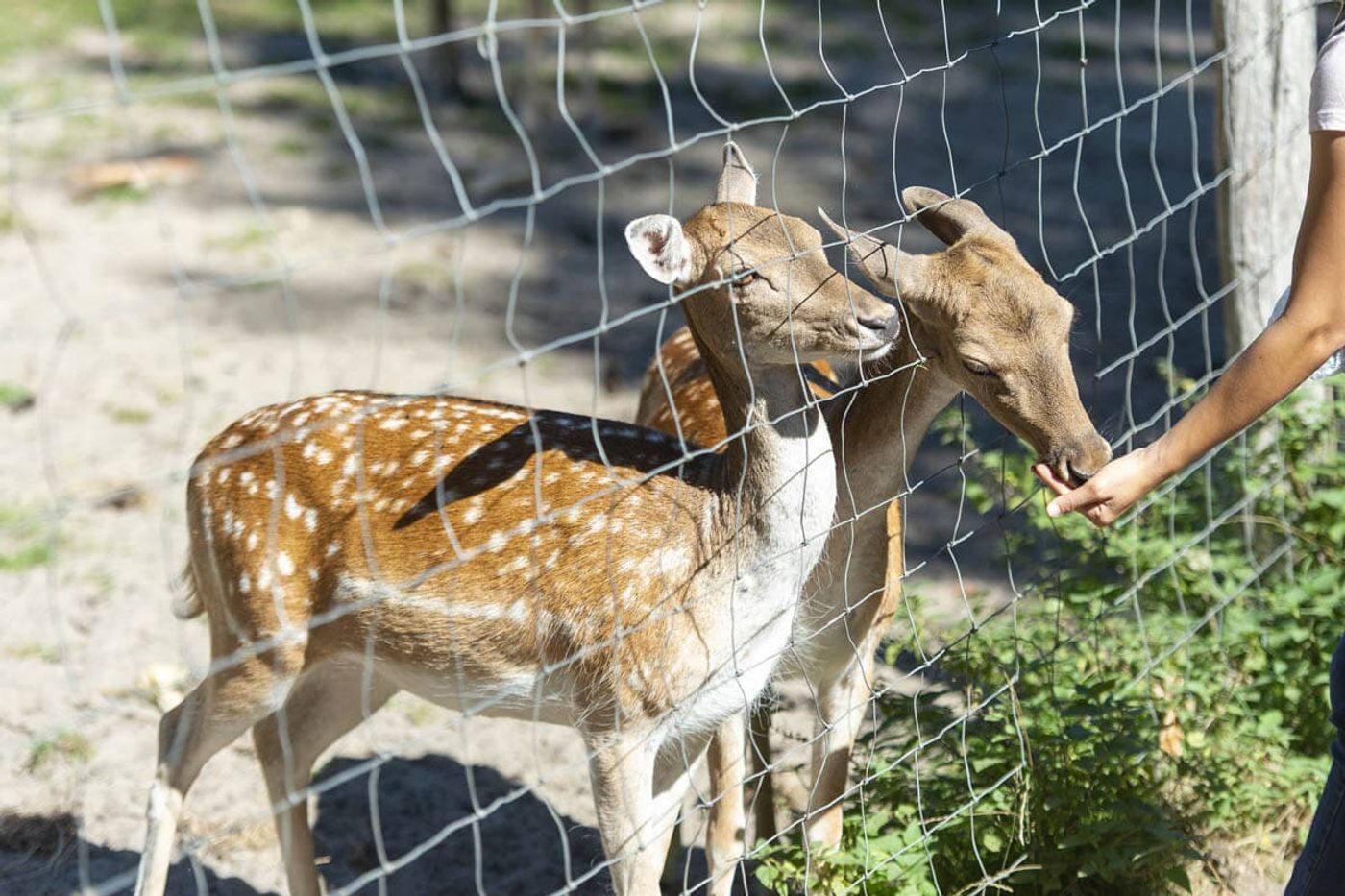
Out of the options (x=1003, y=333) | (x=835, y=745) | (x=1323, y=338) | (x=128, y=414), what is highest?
(x=1323, y=338)

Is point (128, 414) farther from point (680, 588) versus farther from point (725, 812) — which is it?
point (680, 588)

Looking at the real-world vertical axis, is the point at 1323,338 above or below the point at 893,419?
above

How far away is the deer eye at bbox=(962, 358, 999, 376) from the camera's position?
2887mm

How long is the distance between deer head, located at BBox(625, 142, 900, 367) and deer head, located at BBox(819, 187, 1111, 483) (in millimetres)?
90

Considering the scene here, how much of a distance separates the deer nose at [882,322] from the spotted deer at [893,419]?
0.27 ft

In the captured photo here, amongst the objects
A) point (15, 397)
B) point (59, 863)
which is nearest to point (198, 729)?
point (59, 863)

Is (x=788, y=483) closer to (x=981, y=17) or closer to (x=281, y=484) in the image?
(x=281, y=484)

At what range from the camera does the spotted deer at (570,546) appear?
294 cm

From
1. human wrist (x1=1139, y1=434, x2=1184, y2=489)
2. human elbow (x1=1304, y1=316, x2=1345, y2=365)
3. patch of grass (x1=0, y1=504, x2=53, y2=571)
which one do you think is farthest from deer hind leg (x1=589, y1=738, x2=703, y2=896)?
patch of grass (x1=0, y1=504, x2=53, y2=571)

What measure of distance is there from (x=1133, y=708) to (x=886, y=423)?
0.84 meters

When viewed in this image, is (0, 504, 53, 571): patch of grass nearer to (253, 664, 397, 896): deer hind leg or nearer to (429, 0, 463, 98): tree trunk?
(253, 664, 397, 896): deer hind leg

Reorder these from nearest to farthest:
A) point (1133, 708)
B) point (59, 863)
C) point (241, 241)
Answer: point (1133, 708), point (59, 863), point (241, 241)

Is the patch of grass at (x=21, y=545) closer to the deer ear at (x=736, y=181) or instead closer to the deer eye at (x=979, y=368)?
the deer ear at (x=736, y=181)

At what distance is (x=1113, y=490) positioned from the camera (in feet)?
8.72
